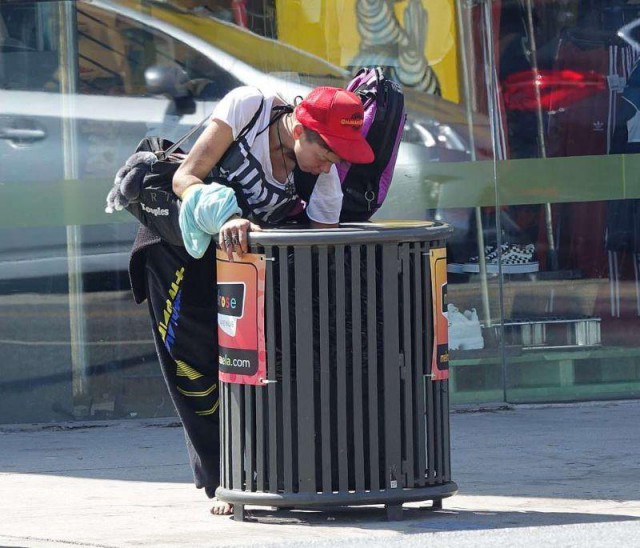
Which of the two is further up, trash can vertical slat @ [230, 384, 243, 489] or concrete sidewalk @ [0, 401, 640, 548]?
trash can vertical slat @ [230, 384, 243, 489]

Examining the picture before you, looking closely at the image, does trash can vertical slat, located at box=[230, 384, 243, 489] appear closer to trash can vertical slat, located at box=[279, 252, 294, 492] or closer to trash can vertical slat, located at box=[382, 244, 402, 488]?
trash can vertical slat, located at box=[279, 252, 294, 492]

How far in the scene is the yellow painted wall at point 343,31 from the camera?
25.1 feet

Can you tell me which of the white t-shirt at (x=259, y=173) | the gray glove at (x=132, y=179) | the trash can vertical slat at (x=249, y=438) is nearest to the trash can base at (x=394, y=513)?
the trash can vertical slat at (x=249, y=438)

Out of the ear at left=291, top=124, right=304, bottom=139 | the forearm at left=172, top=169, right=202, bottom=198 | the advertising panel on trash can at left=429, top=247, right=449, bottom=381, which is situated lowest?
the advertising panel on trash can at left=429, top=247, right=449, bottom=381

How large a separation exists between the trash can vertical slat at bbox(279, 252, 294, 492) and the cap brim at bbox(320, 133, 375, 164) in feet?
1.31

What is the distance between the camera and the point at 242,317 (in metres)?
4.94

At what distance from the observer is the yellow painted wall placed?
25.1ft

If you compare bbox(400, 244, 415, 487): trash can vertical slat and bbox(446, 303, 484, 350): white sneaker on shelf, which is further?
bbox(446, 303, 484, 350): white sneaker on shelf

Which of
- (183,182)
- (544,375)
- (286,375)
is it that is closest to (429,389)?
(286,375)

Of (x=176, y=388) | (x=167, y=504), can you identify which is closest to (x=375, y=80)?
(x=176, y=388)

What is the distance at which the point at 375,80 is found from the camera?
577 centimetres

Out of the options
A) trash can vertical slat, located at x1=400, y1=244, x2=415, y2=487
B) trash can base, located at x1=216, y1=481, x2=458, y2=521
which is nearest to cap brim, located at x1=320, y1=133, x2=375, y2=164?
trash can vertical slat, located at x1=400, y1=244, x2=415, y2=487

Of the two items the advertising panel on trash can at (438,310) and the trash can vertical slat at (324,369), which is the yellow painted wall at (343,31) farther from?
the trash can vertical slat at (324,369)

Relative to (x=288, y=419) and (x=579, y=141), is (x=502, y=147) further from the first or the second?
(x=288, y=419)
